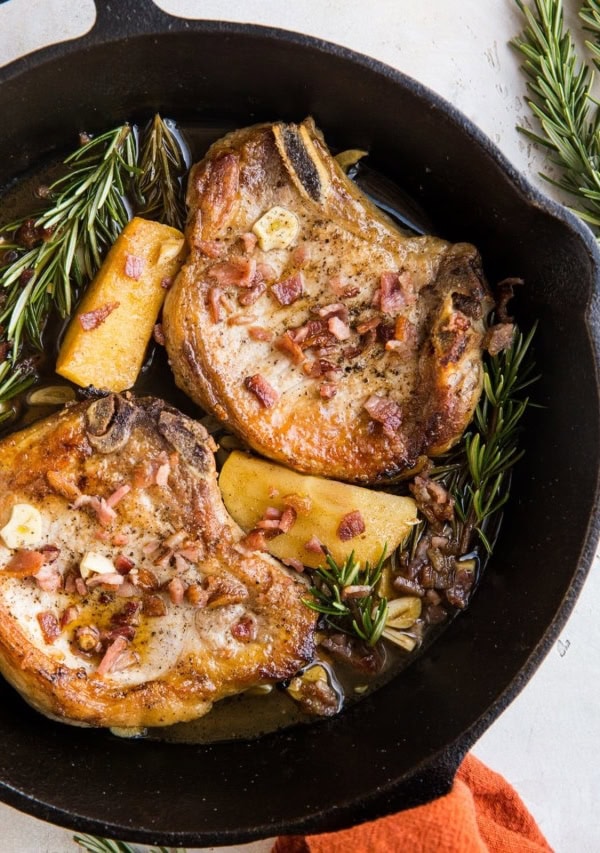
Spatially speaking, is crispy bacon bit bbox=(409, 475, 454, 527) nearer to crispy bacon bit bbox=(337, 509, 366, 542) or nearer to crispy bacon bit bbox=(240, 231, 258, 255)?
crispy bacon bit bbox=(337, 509, 366, 542)

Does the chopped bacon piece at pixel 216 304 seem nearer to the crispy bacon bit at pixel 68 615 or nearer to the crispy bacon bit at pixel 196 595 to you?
the crispy bacon bit at pixel 196 595

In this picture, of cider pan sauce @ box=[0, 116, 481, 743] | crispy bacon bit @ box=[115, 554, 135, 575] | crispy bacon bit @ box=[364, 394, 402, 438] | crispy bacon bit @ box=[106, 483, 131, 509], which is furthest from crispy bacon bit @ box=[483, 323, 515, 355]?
crispy bacon bit @ box=[115, 554, 135, 575]

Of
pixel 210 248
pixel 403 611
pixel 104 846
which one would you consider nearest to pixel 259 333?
pixel 210 248

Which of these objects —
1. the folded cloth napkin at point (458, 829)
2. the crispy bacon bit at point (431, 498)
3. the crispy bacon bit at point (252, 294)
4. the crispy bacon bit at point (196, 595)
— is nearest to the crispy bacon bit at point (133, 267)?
the crispy bacon bit at point (252, 294)

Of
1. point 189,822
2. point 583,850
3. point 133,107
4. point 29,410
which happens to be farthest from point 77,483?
point 583,850

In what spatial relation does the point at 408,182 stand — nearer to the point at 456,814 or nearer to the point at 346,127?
the point at 346,127

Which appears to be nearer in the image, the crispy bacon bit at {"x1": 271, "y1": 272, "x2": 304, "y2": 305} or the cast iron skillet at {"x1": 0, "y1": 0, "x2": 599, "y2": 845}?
the cast iron skillet at {"x1": 0, "y1": 0, "x2": 599, "y2": 845}

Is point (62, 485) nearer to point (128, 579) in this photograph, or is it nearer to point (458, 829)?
point (128, 579)
